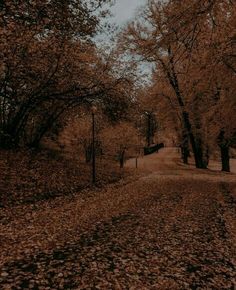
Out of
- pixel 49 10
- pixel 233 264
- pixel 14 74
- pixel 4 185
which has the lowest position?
pixel 233 264

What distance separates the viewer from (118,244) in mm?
11375

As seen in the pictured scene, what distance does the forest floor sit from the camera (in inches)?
340

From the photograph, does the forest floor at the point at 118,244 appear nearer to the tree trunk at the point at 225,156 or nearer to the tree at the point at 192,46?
the tree at the point at 192,46

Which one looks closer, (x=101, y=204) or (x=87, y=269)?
(x=87, y=269)

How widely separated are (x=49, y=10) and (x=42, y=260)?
35.6ft

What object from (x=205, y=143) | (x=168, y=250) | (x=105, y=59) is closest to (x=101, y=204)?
(x=168, y=250)

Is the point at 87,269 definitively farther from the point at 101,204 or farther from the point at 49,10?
the point at 49,10

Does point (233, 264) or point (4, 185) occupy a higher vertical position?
point (4, 185)

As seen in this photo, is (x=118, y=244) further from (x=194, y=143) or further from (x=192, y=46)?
(x=194, y=143)

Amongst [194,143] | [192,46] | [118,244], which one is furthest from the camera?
[194,143]

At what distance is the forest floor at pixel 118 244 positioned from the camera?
8.63 meters

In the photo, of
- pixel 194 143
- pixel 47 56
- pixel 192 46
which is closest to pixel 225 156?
pixel 194 143

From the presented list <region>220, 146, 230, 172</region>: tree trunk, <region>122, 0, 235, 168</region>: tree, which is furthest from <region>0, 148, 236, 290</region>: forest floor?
<region>220, 146, 230, 172</region>: tree trunk

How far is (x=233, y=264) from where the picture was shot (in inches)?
401
